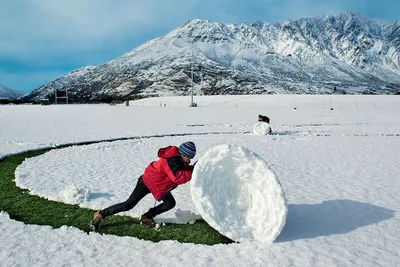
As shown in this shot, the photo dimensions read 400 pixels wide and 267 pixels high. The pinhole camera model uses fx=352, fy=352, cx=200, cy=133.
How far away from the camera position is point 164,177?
5934mm

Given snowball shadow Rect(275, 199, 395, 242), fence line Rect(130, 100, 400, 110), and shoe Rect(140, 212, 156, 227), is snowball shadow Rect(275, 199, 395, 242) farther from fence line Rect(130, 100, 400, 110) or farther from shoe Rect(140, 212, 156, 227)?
fence line Rect(130, 100, 400, 110)

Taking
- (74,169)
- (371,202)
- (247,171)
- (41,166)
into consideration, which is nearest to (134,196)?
(247,171)

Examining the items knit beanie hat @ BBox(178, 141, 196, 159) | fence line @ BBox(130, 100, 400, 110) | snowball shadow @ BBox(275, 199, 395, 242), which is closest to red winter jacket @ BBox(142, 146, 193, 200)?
knit beanie hat @ BBox(178, 141, 196, 159)

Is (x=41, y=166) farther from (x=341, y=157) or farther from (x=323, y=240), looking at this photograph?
(x=341, y=157)

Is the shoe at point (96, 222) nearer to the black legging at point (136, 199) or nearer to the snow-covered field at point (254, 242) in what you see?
the black legging at point (136, 199)

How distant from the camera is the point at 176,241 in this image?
568 centimetres

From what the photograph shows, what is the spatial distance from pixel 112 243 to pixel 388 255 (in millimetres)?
4249

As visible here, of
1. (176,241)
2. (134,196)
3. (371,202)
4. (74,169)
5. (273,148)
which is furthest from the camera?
(273,148)

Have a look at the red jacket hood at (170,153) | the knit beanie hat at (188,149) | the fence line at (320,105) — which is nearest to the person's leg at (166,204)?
the red jacket hood at (170,153)

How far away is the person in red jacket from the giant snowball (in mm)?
230

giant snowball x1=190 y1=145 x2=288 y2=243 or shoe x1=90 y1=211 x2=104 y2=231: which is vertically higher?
giant snowball x1=190 y1=145 x2=288 y2=243

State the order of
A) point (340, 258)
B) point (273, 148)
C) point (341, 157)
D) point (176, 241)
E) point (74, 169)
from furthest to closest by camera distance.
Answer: point (273, 148), point (341, 157), point (74, 169), point (176, 241), point (340, 258)

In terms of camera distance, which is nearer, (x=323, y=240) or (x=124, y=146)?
(x=323, y=240)

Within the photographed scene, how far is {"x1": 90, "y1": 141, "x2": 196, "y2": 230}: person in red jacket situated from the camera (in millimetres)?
5629
